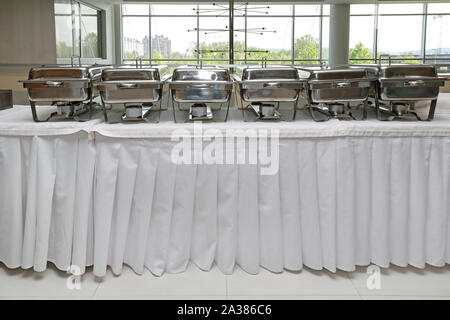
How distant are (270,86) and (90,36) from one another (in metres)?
2.73

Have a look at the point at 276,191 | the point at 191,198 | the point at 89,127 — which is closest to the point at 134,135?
the point at 89,127

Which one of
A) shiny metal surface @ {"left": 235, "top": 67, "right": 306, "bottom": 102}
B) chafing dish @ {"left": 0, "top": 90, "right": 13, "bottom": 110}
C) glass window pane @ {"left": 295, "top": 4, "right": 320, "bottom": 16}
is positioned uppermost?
glass window pane @ {"left": 295, "top": 4, "right": 320, "bottom": 16}

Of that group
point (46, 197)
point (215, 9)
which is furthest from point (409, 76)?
point (215, 9)

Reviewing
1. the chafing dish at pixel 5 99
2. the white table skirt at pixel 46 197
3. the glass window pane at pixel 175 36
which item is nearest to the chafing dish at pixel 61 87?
the white table skirt at pixel 46 197

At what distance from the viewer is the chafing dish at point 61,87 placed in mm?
1320

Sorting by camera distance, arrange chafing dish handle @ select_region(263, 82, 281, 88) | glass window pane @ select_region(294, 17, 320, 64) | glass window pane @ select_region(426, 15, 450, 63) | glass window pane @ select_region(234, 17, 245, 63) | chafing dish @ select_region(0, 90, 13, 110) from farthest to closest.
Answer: glass window pane @ select_region(426, 15, 450, 63) → glass window pane @ select_region(294, 17, 320, 64) → glass window pane @ select_region(234, 17, 245, 63) → chafing dish @ select_region(0, 90, 13, 110) → chafing dish handle @ select_region(263, 82, 281, 88)

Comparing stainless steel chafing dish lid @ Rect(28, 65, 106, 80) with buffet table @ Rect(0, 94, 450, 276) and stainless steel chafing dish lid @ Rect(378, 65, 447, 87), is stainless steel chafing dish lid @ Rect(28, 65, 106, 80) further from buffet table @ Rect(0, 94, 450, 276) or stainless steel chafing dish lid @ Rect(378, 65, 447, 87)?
stainless steel chafing dish lid @ Rect(378, 65, 447, 87)

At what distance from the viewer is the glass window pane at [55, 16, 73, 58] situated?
418 cm

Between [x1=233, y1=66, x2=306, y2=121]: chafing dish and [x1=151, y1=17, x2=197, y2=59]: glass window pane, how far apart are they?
13.4 ft

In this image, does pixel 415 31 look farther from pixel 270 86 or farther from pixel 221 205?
pixel 221 205

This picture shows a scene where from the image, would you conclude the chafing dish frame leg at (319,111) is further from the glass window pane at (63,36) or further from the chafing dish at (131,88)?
the glass window pane at (63,36)

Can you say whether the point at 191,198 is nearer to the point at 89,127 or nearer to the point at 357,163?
the point at 89,127

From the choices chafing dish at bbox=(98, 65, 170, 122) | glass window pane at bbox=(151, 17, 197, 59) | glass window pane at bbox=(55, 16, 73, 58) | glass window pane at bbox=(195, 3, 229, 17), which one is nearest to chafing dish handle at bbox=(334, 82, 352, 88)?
chafing dish at bbox=(98, 65, 170, 122)

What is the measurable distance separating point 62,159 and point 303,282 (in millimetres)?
755
